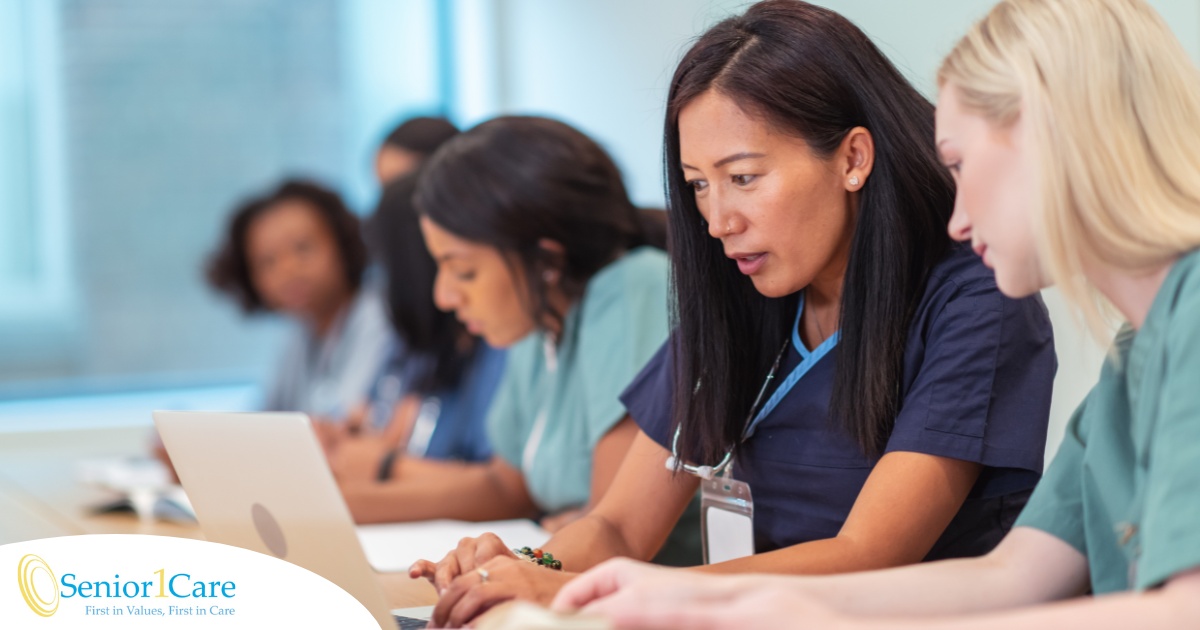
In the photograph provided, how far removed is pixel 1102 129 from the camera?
0.96 m

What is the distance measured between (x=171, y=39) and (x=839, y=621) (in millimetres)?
4177

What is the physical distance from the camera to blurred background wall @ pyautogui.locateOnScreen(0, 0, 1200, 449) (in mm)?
4328

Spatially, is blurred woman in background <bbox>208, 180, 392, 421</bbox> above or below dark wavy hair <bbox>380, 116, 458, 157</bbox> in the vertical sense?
below

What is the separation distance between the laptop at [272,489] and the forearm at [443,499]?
42.7 inches

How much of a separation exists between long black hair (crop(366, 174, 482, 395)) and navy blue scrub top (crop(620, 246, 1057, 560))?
1416 mm

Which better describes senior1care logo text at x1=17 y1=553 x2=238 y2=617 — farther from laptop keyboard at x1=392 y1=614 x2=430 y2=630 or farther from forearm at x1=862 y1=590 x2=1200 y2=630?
forearm at x1=862 y1=590 x2=1200 y2=630

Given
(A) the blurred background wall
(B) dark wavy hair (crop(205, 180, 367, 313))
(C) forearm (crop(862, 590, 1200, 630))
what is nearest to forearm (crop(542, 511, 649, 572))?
(C) forearm (crop(862, 590, 1200, 630))

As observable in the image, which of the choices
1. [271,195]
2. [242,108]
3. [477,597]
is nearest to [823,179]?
[477,597]

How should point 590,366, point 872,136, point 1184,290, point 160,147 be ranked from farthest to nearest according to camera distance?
point 160,147, point 590,366, point 872,136, point 1184,290

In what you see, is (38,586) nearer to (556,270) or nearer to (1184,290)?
(1184,290)

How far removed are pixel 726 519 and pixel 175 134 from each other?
3465mm

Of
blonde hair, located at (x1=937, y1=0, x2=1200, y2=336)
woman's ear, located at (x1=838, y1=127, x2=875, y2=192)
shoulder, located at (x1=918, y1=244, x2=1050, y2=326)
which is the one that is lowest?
shoulder, located at (x1=918, y1=244, x2=1050, y2=326)

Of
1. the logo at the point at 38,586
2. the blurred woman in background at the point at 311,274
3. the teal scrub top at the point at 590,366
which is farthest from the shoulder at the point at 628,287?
the blurred woman in background at the point at 311,274

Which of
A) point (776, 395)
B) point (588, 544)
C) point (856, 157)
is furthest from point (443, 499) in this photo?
point (856, 157)
